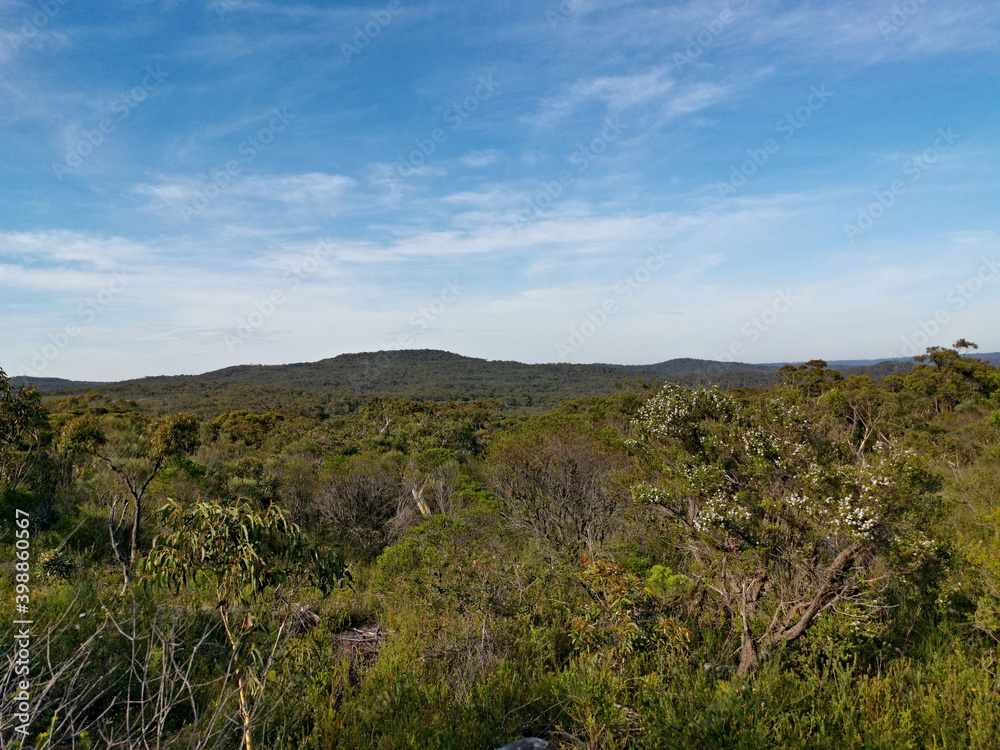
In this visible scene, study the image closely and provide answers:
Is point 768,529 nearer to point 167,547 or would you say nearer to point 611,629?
point 611,629

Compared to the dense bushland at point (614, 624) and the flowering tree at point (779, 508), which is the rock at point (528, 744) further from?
the flowering tree at point (779, 508)


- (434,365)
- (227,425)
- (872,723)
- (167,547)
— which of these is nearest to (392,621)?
(167,547)

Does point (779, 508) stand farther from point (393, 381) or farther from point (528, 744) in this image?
point (393, 381)

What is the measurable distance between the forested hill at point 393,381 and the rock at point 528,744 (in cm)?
7597

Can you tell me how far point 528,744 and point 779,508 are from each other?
3.35 metres

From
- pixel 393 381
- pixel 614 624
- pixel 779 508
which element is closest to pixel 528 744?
pixel 614 624

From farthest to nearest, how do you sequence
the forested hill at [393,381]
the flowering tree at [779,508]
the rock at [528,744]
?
the forested hill at [393,381] → the flowering tree at [779,508] → the rock at [528,744]

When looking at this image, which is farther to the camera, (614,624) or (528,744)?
(614,624)

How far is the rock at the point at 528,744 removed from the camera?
409 cm

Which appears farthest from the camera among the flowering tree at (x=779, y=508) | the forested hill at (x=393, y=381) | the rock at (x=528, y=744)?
the forested hill at (x=393, y=381)

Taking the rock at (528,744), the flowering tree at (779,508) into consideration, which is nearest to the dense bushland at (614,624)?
the flowering tree at (779,508)

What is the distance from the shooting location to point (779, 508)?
5426 mm

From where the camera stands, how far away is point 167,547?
4.44 meters

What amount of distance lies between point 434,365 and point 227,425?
129511 mm
